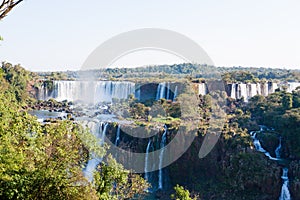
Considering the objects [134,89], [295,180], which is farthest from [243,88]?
[295,180]

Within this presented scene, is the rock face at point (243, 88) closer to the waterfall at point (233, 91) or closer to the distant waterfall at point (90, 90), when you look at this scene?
the waterfall at point (233, 91)

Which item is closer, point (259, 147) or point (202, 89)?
point (259, 147)

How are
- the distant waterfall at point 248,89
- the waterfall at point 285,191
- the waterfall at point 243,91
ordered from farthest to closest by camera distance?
the waterfall at point 243,91 < the distant waterfall at point 248,89 < the waterfall at point 285,191

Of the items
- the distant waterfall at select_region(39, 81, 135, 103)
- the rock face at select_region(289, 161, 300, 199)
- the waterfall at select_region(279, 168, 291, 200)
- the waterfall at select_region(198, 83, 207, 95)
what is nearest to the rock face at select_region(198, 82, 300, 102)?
the waterfall at select_region(198, 83, 207, 95)

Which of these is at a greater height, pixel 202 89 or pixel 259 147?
pixel 202 89

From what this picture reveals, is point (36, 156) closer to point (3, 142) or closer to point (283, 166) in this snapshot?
point (3, 142)

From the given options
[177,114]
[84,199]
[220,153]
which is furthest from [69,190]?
[177,114]

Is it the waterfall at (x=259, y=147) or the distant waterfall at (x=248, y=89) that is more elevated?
the distant waterfall at (x=248, y=89)

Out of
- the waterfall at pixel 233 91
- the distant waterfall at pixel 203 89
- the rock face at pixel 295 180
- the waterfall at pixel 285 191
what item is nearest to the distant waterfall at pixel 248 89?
the waterfall at pixel 233 91

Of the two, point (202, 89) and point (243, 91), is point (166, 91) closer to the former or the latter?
point (202, 89)

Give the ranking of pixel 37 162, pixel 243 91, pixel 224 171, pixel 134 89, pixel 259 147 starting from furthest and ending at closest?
pixel 134 89 → pixel 243 91 → pixel 259 147 → pixel 224 171 → pixel 37 162
